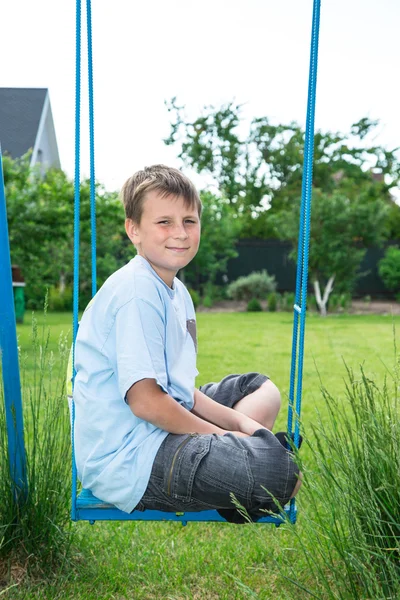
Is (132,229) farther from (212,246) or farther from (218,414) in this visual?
(212,246)

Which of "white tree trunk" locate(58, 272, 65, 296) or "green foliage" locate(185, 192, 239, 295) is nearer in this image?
"white tree trunk" locate(58, 272, 65, 296)

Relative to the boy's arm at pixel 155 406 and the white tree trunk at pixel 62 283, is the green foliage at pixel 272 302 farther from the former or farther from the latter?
the boy's arm at pixel 155 406

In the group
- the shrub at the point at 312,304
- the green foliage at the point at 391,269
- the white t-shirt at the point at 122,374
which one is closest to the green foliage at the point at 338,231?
the shrub at the point at 312,304

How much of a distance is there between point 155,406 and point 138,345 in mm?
150

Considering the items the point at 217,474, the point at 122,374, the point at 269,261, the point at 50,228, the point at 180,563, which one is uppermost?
the point at 50,228

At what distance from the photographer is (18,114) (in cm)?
263

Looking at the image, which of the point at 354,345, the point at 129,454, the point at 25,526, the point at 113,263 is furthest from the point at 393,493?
the point at 113,263

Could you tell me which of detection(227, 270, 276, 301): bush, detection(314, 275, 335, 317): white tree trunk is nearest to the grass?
detection(314, 275, 335, 317): white tree trunk

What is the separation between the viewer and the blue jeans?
1728 millimetres

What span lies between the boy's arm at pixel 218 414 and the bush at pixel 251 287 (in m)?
13.2

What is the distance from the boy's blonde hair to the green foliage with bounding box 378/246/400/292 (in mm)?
15108

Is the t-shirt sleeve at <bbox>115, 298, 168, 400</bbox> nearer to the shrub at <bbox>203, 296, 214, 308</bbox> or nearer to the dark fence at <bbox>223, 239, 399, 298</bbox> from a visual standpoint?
the shrub at <bbox>203, 296, 214, 308</bbox>

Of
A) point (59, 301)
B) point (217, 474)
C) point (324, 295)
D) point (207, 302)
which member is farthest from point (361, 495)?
point (207, 302)

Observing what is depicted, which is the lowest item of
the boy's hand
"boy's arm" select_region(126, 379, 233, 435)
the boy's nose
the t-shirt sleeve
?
the boy's hand
